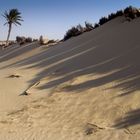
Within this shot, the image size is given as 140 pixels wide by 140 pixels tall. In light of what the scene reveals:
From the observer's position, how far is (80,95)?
1345cm

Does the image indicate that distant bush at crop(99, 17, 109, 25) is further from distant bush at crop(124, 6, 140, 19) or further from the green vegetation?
distant bush at crop(124, 6, 140, 19)

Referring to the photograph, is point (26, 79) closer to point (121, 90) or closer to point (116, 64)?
point (116, 64)

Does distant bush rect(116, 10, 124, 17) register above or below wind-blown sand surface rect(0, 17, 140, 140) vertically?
above

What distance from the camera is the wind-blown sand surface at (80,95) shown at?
10.3 m

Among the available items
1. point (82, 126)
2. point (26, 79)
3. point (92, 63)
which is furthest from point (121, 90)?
point (26, 79)

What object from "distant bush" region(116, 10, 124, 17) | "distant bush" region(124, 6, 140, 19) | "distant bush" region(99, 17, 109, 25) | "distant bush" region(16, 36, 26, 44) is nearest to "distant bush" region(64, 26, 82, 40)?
"distant bush" region(99, 17, 109, 25)

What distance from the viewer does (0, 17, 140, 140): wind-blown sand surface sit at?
10.3 meters

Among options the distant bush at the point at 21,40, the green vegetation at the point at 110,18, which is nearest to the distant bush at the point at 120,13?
the green vegetation at the point at 110,18

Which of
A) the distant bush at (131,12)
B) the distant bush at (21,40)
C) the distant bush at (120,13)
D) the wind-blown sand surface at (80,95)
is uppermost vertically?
the distant bush at (21,40)

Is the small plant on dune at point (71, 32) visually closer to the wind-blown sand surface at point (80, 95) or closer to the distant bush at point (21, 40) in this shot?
the distant bush at point (21, 40)

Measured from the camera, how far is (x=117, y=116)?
10.8m

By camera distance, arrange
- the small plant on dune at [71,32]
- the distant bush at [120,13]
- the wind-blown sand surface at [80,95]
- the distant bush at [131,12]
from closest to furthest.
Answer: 1. the wind-blown sand surface at [80,95]
2. the distant bush at [131,12]
3. the distant bush at [120,13]
4. the small plant on dune at [71,32]

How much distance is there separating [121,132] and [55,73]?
874cm

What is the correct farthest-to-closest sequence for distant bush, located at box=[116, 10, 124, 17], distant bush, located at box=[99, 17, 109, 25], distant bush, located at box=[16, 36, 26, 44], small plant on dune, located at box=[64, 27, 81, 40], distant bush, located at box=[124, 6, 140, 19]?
distant bush, located at box=[16, 36, 26, 44]
small plant on dune, located at box=[64, 27, 81, 40]
distant bush, located at box=[99, 17, 109, 25]
distant bush, located at box=[116, 10, 124, 17]
distant bush, located at box=[124, 6, 140, 19]
